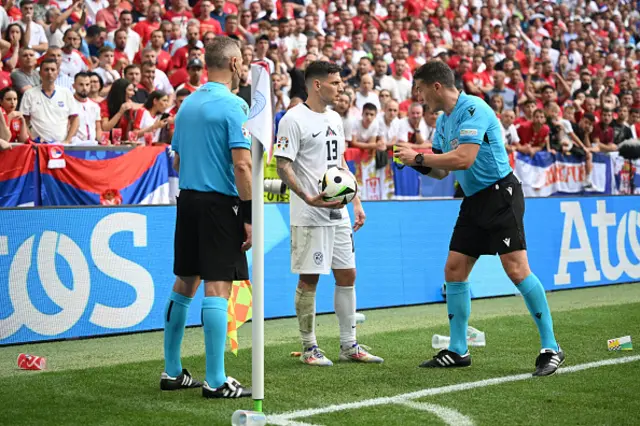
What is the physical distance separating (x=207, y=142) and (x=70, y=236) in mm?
3421

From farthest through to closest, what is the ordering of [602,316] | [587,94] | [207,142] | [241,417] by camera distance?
1. [587,94]
2. [602,316]
3. [207,142]
4. [241,417]

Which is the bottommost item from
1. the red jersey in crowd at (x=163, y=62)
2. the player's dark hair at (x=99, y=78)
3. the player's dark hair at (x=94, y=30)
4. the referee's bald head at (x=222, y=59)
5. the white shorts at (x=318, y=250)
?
the white shorts at (x=318, y=250)

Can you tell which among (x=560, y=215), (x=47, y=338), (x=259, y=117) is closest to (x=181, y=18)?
(x=560, y=215)

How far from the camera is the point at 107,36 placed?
52.7 ft

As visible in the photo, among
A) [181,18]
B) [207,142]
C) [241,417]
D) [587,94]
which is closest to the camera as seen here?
[241,417]

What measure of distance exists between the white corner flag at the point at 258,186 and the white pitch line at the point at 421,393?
1.19ft

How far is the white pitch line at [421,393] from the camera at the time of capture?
527 centimetres

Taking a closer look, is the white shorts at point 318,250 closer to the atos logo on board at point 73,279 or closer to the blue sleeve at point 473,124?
the blue sleeve at point 473,124

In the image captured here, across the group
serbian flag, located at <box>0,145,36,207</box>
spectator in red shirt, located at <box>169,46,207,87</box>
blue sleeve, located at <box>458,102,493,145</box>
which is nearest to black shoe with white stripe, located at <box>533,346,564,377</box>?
blue sleeve, located at <box>458,102,493,145</box>

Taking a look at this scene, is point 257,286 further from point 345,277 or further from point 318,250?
point 345,277

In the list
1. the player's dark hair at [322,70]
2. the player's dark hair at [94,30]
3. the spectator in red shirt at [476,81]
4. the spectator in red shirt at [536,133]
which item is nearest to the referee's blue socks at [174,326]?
the player's dark hair at [322,70]

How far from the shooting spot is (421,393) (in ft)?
19.6

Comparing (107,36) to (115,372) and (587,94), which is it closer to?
(115,372)

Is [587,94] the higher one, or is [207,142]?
[587,94]
